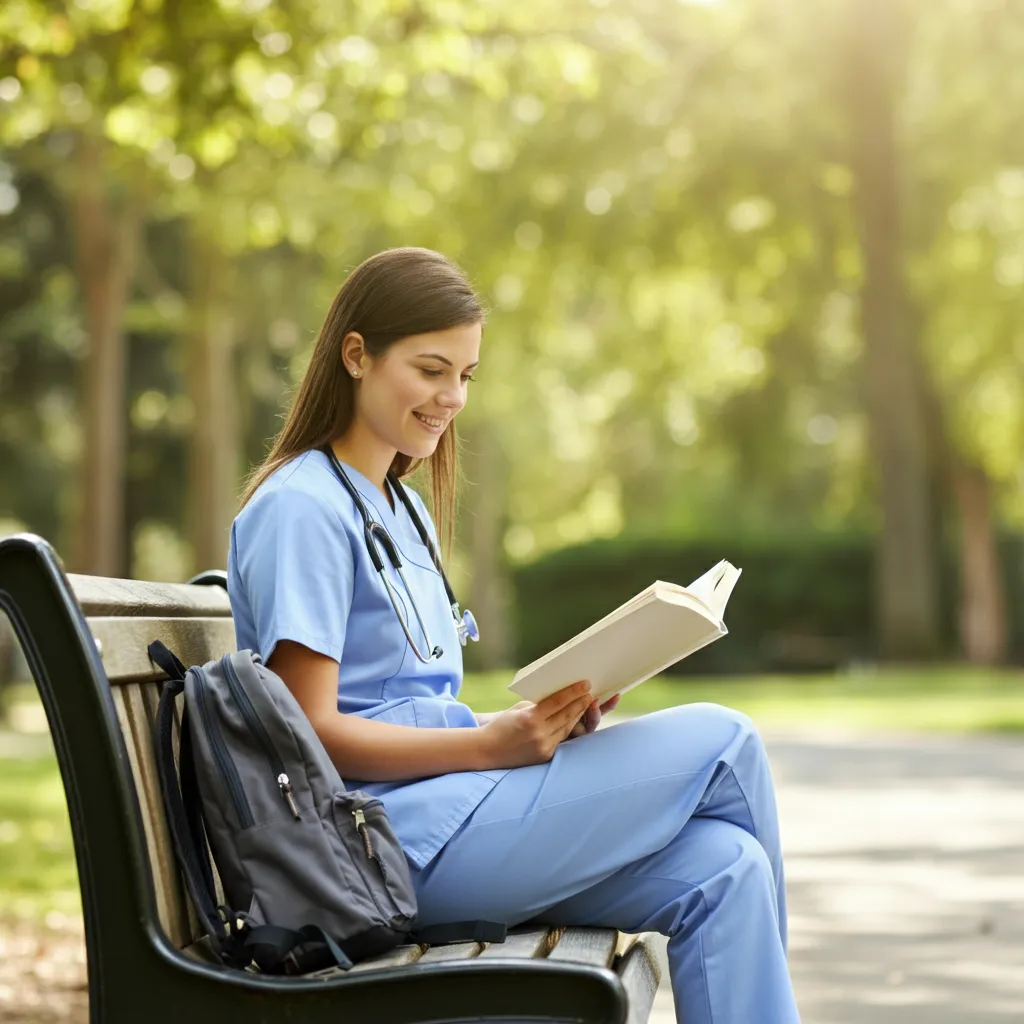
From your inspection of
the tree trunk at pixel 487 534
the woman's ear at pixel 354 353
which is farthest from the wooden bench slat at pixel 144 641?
the tree trunk at pixel 487 534

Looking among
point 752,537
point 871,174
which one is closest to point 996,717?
point 871,174

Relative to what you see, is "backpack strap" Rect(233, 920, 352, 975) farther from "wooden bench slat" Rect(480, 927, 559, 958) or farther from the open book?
the open book

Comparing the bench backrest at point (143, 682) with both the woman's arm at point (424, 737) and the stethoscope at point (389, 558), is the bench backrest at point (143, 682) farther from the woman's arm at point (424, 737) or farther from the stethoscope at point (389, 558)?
the stethoscope at point (389, 558)

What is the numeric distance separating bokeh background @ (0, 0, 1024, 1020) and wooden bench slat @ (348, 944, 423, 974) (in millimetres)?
4649

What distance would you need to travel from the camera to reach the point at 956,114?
23.0 m

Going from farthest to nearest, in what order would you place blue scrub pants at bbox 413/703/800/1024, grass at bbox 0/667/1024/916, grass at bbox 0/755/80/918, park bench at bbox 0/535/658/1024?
grass at bbox 0/667/1024/916
grass at bbox 0/755/80/918
blue scrub pants at bbox 413/703/800/1024
park bench at bbox 0/535/658/1024

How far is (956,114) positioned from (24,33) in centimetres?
Result: 1638

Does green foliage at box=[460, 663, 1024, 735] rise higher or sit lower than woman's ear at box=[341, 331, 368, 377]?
lower

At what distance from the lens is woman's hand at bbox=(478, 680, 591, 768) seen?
2.98m

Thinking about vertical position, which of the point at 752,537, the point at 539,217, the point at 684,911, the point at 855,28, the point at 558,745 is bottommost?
the point at 752,537

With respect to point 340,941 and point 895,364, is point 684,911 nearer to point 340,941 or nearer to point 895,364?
point 340,941

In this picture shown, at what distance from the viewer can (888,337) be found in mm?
22562

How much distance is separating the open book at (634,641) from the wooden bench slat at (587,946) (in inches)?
15.0

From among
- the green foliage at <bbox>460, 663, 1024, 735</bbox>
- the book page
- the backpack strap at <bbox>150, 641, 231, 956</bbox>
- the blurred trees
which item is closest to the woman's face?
the book page
